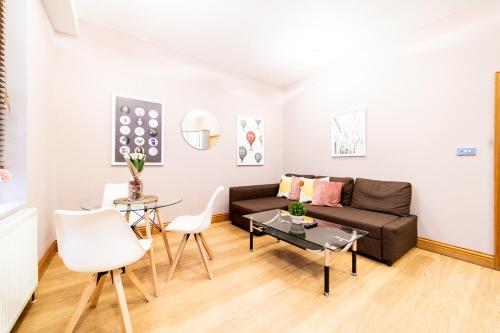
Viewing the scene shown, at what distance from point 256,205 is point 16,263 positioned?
248 centimetres

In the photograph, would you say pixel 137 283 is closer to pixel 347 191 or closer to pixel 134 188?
pixel 134 188

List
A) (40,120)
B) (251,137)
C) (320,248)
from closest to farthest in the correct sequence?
(320,248) → (40,120) → (251,137)

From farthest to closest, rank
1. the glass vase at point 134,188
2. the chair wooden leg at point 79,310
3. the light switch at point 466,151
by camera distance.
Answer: the light switch at point 466,151 < the glass vase at point 134,188 < the chair wooden leg at point 79,310

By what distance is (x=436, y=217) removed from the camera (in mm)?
2516

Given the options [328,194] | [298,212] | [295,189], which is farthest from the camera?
[295,189]

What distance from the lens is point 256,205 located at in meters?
3.25

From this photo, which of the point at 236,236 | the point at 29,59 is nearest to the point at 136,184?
the point at 29,59

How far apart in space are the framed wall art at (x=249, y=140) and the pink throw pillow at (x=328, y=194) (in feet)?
4.70

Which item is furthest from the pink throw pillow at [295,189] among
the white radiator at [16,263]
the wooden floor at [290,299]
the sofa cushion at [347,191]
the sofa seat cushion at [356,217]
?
the white radiator at [16,263]

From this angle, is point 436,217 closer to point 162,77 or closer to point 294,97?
point 294,97

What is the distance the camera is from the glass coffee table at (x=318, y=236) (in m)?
1.73

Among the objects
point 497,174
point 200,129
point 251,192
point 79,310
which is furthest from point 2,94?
point 497,174

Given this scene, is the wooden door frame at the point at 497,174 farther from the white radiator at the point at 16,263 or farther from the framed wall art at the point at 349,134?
the white radiator at the point at 16,263

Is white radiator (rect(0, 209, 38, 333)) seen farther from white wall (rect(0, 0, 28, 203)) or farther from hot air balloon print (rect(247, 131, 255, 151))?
hot air balloon print (rect(247, 131, 255, 151))
